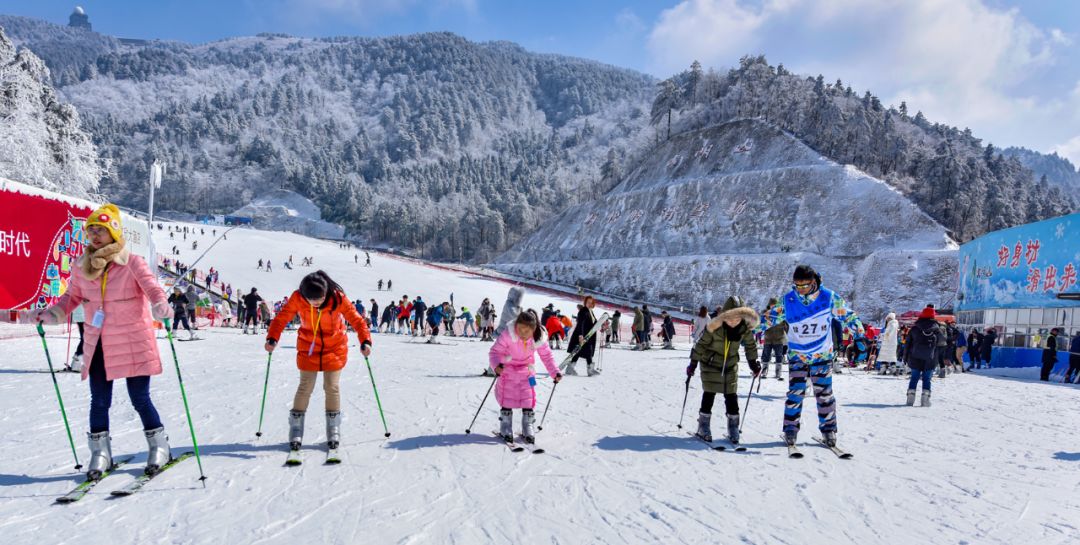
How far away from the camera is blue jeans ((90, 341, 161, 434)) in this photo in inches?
167

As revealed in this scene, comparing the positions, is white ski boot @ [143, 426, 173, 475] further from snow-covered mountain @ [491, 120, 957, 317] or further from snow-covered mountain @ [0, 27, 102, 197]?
snow-covered mountain @ [491, 120, 957, 317]

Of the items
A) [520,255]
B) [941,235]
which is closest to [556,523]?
[941,235]

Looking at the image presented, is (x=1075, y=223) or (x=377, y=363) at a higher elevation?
(x=1075, y=223)

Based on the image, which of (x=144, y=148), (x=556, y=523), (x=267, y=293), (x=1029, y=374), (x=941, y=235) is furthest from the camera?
(x=144, y=148)

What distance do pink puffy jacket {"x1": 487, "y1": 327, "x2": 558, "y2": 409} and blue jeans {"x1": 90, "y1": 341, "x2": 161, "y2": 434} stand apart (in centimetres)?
275

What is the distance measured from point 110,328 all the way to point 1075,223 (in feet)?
79.3

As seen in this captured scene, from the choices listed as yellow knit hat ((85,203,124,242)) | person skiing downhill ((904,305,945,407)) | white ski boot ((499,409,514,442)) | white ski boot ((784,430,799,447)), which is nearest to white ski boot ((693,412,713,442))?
white ski boot ((784,430,799,447))

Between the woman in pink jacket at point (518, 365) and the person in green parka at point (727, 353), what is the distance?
153 centimetres

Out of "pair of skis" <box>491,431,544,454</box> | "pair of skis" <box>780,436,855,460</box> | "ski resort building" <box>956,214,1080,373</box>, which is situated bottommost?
"pair of skis" <box>491,431,544,454</box>

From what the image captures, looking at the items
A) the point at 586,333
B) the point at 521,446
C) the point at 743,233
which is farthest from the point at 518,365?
the point at 743,233

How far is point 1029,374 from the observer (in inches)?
685

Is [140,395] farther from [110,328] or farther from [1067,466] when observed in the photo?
[1067,466]

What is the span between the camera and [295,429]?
517cm

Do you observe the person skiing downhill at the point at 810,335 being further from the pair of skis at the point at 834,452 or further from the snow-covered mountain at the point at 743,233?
the snow-covered mountain at the point at 743,233
